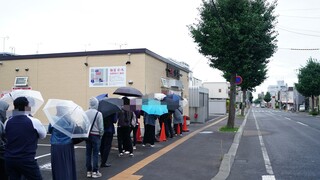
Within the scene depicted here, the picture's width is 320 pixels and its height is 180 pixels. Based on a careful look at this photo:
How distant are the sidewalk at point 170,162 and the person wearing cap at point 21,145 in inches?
102

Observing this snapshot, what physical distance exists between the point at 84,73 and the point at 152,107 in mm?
5077

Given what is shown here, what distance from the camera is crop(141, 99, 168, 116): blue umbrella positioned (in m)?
11.7

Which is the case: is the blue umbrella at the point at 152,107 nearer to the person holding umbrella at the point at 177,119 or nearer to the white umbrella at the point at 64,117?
the person holding umbrella at the point at 177,119

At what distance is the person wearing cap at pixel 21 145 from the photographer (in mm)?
4934

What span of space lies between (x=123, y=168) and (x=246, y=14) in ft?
38.5

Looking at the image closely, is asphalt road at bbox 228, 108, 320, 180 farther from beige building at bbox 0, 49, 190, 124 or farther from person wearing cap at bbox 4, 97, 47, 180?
beige building at bbox 0, 49, 190, 124

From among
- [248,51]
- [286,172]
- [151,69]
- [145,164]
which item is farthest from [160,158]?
[248,51]

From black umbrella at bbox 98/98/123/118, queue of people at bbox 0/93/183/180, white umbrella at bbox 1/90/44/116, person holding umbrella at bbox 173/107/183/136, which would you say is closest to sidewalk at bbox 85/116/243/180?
queue of people at bbox 0/93/183/180

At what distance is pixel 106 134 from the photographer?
8664 mm

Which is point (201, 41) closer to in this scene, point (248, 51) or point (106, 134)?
point (248, 51)

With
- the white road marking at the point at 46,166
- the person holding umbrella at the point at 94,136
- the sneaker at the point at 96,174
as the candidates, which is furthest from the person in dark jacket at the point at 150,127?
the sneaker at the point at 96,174

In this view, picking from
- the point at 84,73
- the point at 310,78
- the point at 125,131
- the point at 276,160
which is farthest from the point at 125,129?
the point at 310,78

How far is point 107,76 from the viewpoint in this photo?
48.8 ft

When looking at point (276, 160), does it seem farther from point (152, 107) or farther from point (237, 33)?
point (237, 33)
